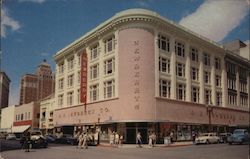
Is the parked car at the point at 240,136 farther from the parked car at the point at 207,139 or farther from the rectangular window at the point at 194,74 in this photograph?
the rectangular window at the point at 194,74

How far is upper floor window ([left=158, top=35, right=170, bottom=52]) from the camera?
94.0ft

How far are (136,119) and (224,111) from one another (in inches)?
347

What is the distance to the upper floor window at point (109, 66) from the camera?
28328 millimetres

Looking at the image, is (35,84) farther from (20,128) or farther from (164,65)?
(164,65)

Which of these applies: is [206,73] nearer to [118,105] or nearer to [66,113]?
[118,105]

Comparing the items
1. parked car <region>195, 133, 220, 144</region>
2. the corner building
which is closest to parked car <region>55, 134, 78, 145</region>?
the corner building

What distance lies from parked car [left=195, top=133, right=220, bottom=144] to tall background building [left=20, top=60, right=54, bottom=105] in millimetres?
21132

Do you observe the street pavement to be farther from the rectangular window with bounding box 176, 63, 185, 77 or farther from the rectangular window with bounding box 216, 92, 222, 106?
the rectangular window with bounding box 176, 63, 185, 77

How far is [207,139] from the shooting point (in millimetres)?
30875

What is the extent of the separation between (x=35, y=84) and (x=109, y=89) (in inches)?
801

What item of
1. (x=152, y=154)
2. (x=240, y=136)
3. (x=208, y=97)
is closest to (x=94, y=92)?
(x=208, y=97)

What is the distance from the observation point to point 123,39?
2436 cm

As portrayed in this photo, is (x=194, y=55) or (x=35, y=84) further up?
(x=194, y=55)

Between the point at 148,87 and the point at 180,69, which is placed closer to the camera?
the point at 148,87
